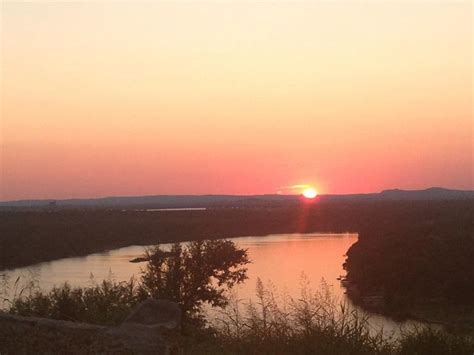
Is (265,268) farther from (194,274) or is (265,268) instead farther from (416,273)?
(194,274)

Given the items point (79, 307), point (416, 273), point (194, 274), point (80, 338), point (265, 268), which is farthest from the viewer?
point (416, 273)

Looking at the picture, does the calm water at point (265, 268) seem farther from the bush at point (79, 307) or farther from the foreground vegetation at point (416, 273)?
the bush at point (79, 307)

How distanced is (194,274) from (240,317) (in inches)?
430

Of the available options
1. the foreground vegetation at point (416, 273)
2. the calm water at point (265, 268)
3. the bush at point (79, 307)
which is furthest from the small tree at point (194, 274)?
the foreground vegetation at point (416, 273)

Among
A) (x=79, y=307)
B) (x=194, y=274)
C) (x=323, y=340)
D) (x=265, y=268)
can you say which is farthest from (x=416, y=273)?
(x=323, y=340)

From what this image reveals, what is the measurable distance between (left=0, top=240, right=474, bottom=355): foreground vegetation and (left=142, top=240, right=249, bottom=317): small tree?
0.10ft

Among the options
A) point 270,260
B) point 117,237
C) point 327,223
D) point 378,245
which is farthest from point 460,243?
point 327,223

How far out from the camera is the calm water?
28594 millimetres

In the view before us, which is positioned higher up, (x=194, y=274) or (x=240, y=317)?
(x=240, y=317)

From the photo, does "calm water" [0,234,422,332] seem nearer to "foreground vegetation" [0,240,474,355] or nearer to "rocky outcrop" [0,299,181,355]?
"foreground vegetation" [0,240,474,355]

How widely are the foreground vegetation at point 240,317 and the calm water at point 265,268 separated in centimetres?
397

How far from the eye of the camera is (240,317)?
905 centimetres

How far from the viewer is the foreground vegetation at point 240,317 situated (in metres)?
6.82

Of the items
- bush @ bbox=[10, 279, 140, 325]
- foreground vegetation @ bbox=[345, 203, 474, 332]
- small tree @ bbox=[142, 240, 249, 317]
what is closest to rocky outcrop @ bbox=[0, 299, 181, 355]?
bush @ bbox=[10, 279, 140, 325]
